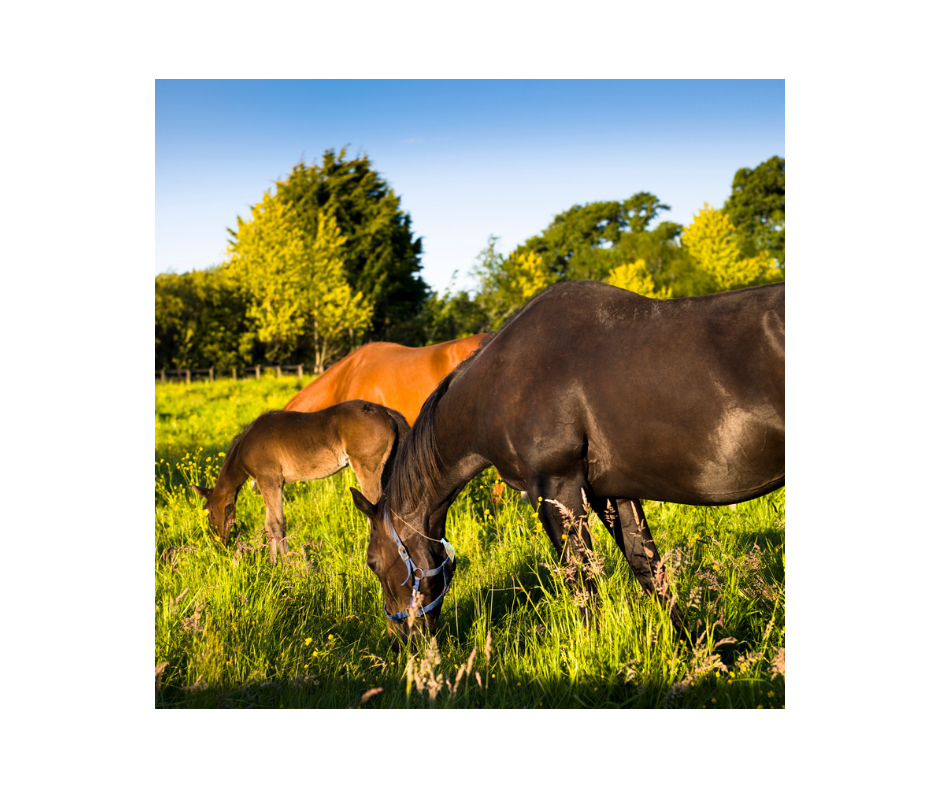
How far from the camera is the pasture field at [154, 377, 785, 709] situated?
9.26ft

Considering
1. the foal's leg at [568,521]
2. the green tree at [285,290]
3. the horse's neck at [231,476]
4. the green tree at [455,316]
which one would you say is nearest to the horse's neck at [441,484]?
the foal's leg at [568,521]

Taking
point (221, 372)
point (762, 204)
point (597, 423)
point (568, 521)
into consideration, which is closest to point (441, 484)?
point (568, 521)

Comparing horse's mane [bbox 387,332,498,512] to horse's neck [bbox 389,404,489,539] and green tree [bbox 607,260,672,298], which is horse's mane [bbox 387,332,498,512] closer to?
horse's neck [bbox 389,404,489,539]

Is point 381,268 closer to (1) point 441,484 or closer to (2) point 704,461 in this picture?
(1) point 441,484

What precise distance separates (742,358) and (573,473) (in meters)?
0.97

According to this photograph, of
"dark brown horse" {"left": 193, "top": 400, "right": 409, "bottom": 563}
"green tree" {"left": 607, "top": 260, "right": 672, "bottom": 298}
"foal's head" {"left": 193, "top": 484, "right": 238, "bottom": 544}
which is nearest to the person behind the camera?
"foal's head" {"left": 193, "top": 484, "right": 238, "bottom": 544}

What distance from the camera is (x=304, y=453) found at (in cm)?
550

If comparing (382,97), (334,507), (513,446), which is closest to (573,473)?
(513,446)

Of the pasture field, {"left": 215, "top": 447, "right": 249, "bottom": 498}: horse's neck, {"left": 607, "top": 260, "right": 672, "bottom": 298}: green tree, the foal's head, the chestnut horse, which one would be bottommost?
the pasture field

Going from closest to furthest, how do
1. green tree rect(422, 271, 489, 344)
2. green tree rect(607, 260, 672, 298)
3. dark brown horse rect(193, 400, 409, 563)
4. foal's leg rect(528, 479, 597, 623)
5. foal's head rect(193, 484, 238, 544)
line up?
1. foal's leg rect(528, 479, 597, 623)
2. foal's head rect(193, 484, 238, 544)
3. dark brown horse rect(193, 400, 409, 563)
4. green tree rect(607, 260, 672, 298)
5. green tree rect(422, 271, 489, 344)

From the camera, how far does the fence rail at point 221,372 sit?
619 centimetres

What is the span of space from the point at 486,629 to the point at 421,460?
109 cm

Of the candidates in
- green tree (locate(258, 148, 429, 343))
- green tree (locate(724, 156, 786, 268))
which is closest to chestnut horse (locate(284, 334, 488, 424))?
green tree (locate(724, 156, 786, 268))
